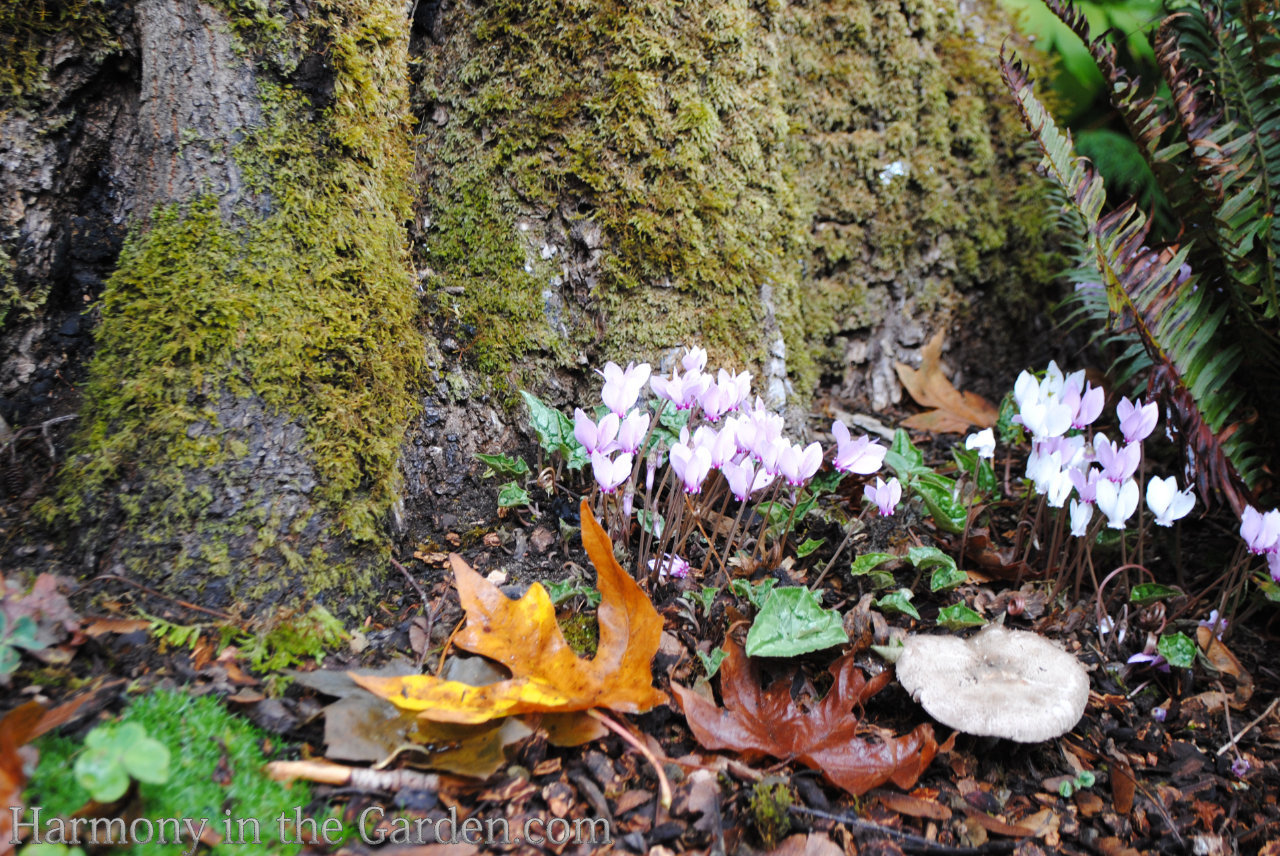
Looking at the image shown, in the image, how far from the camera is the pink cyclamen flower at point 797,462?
2025 millimetres

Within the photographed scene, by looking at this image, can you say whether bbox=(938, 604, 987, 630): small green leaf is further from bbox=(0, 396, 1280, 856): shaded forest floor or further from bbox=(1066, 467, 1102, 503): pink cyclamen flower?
bbox=(1066, 467, 1102, 503): pink cyclamen flower

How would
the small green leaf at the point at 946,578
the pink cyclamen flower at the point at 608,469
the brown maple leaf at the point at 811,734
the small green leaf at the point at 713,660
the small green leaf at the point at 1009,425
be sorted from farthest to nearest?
the small green leaf at the point at 1009,425, the small green leaf at the point at 946,578, the pink cyclamen flower at the point at 608,469, the small green leaf at the point at 713,660, the brown maple leaf at the point at 811,734

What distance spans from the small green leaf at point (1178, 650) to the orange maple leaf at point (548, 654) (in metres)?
1.52

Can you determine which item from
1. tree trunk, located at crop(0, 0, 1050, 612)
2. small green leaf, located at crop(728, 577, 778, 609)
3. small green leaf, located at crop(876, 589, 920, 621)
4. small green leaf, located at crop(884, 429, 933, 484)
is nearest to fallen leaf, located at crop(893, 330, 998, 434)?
tree trunk, located at crop(0, 0, 1050, 612)

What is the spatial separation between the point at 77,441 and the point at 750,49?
8.16 feet

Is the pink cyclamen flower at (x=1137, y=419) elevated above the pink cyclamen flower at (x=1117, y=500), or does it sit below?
above

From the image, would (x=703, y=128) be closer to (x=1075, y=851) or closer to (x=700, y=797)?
(x=700, y=797)

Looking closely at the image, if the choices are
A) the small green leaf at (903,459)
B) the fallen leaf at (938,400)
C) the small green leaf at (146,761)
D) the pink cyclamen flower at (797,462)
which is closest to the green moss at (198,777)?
the small green leaf at (146,761)

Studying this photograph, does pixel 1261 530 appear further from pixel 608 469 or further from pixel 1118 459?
pixel 608 469

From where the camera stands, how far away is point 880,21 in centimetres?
333

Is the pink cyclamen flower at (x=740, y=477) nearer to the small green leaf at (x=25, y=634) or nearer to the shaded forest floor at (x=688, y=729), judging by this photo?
the shaded forest floor at (x=688, y=729)

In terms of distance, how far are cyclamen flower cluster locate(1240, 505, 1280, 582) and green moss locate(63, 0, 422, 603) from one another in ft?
8.02

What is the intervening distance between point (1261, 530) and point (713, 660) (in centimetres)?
161

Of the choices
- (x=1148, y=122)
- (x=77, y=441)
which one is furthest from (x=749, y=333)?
(x=77, y=441)
